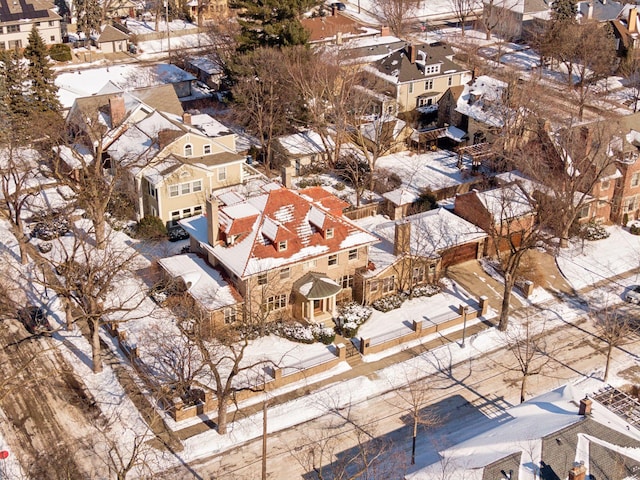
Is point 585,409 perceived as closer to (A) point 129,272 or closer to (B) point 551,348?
(B) point 551,348

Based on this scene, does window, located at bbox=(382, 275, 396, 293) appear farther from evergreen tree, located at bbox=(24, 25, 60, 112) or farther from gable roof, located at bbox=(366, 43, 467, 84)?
evergreen tree, located at bbox=(24, 25, 60, 112)

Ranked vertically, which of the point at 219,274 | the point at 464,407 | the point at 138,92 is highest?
the point at 138,92

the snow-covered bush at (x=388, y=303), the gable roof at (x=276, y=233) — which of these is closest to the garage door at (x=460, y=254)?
the snow-covered bush at (x=388, y=303)

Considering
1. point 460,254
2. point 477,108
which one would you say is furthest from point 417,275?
point 477,108

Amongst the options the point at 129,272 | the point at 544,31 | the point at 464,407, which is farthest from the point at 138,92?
the point at 544,31

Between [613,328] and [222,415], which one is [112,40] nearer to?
[222,415]

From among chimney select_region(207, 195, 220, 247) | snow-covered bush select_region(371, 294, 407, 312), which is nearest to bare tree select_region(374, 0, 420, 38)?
snow-covered bush select_region(371, 294, 407, 312)
